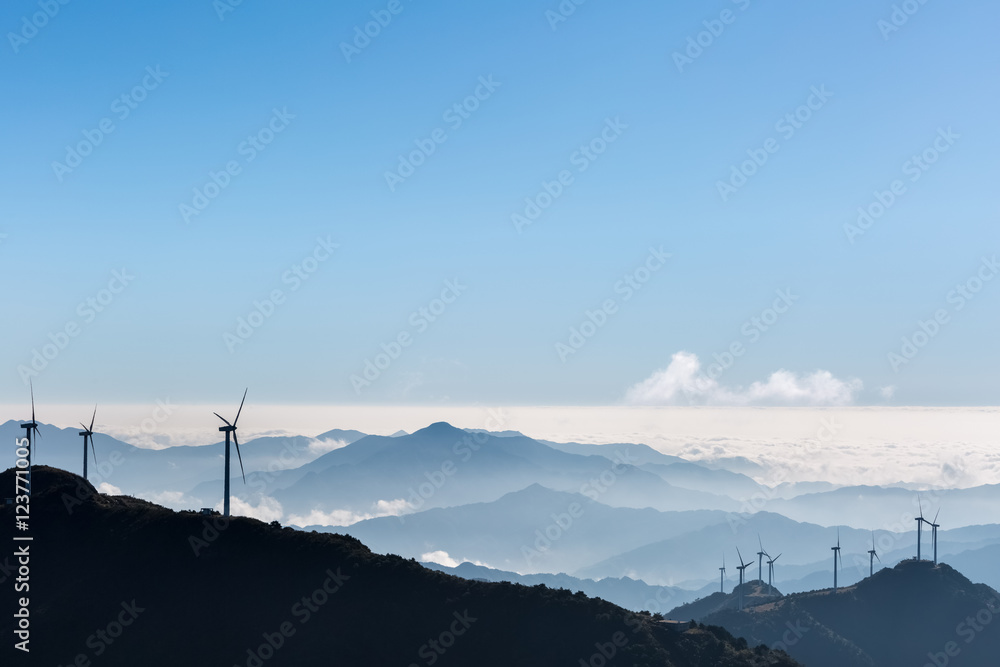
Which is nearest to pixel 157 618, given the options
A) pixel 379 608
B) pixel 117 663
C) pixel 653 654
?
pixel 117 663

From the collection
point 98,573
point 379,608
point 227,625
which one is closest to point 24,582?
point 98,573

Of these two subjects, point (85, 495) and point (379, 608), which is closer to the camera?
point (379, 608)

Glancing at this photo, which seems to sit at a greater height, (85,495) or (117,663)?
(85,495)

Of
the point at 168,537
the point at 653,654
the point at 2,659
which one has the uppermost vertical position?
the point at 168,537

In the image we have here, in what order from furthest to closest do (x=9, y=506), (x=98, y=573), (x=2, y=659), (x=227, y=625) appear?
(x=9, y=506)
(x=98, y=573)
(x=227, y=625)
(x=2, y=659)

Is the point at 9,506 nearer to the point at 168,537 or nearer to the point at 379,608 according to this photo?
the point at 168,537

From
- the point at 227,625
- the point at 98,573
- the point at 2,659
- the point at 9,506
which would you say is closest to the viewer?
the point at 2,659
